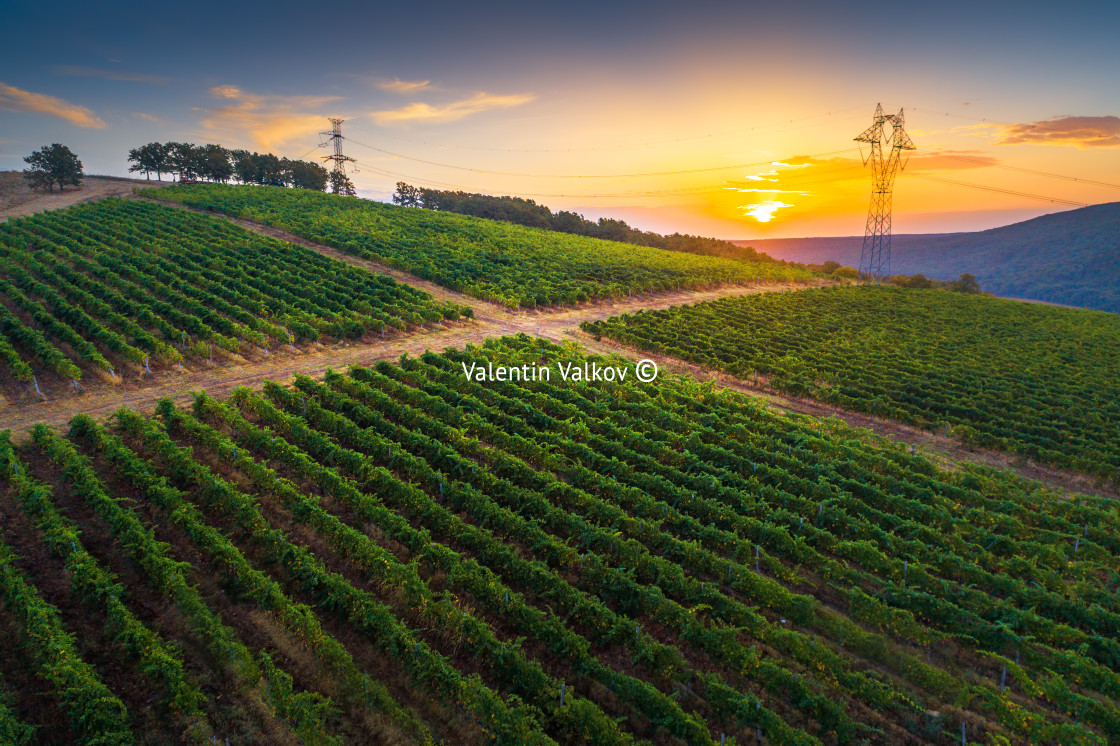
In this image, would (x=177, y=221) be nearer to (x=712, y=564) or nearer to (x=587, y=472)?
(x=587, y=472)

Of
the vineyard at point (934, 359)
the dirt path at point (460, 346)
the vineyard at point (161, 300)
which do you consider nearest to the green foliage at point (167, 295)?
the vineyard at point (161, 300)

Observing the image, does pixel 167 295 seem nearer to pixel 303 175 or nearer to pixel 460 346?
pixel 460 346

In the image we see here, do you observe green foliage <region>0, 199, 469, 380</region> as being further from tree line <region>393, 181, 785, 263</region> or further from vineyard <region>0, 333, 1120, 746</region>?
tree line <region>393, 181, 785, 263</region>

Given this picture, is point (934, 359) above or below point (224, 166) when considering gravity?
below

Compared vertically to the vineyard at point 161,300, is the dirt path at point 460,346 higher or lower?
lower

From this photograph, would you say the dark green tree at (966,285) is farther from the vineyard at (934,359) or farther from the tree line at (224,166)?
the tree line at (224,166)

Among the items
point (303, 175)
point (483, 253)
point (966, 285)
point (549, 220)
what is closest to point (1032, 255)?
point (966, 285)
